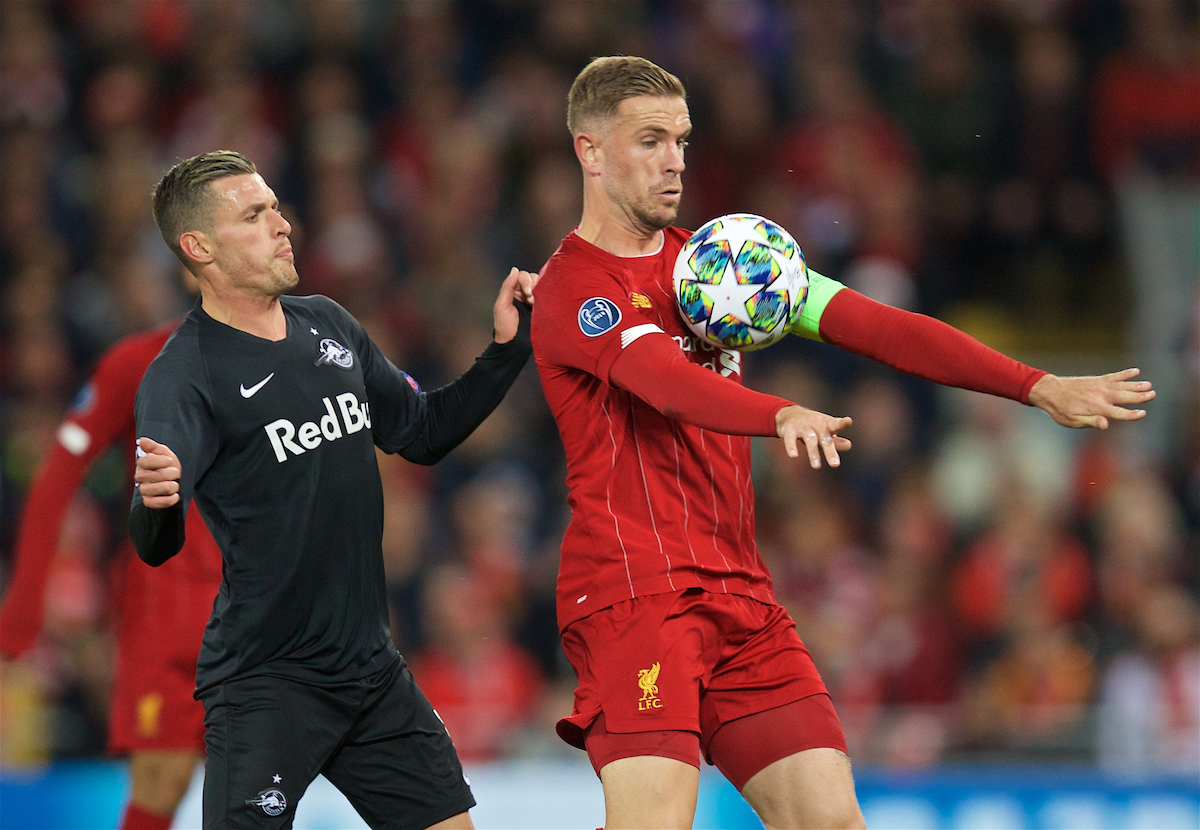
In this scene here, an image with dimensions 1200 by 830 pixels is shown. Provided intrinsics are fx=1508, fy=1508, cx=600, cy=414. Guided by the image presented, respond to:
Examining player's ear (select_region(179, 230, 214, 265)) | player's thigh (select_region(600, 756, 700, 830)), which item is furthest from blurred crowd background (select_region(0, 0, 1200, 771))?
player's ear (select_region(179, 230, 214, 265))

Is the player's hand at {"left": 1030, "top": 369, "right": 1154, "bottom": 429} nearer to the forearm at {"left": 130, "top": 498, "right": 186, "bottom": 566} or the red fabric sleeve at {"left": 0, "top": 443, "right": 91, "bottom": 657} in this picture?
the forearm at {"left": 130, "top": 498, "right": 186, "bottom": 566}

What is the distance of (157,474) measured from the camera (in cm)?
376

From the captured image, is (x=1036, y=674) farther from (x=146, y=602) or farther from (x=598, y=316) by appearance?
(x=598, y=316)

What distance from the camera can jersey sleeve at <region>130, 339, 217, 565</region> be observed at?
3883 millimetres

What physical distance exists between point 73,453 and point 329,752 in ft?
6.31

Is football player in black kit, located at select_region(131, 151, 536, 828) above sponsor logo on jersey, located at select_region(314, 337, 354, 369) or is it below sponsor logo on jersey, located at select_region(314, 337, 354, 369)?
→ below

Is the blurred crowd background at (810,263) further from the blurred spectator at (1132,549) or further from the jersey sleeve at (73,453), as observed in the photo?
the jersey sleeve at (73,453)

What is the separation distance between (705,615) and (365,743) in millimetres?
1028

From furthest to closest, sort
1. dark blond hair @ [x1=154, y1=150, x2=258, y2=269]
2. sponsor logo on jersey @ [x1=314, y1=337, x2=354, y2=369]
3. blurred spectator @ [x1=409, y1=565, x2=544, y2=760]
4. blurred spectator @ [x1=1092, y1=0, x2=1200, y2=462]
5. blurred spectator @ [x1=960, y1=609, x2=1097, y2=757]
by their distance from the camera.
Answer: blurred spectator @ [x1=1092, y1=0, x2=1200, y2=462]
blurred spectator @ [x1=960, y1=609, x2=1097, y2=757]
blurred spectator @ [x1=409, y1=565, x2=544, y2=760]
sponsor logo on jersey @ [x1=314, y1=337, x2=354, y2=369]
dark blond hair @ [x1=154, y1=150, x2=258, y2=269]

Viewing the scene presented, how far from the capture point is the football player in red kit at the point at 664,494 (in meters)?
3.97

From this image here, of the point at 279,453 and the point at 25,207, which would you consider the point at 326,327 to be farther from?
the point at 25,207

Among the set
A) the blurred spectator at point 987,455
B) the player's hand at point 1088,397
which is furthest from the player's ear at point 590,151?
the blurred spectator at point 987,455

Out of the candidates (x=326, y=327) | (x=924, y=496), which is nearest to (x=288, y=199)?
(x=924, y=496)

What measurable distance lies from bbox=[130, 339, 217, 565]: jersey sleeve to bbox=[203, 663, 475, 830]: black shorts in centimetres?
49
